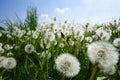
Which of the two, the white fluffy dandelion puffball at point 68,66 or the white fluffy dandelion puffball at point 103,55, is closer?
the white fluffy dandelion puffball at point 103,55

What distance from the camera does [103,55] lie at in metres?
1.74

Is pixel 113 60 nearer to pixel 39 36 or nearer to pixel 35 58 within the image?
pixel 35 58

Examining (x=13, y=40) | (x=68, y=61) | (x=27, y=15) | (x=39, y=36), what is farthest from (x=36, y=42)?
(x=27, y=15)

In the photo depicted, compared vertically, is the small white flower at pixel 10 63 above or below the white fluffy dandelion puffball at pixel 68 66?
above

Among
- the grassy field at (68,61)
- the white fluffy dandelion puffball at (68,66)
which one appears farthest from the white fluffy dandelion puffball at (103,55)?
the white fluffy dandelion puffball at (68,66)

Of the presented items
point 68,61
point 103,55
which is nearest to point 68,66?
point 68,61

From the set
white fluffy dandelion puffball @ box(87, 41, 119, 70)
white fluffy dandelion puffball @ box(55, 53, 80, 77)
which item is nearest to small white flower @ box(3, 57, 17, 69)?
white fluffy dandelion puffball @ box(55, 53, 80, 77)

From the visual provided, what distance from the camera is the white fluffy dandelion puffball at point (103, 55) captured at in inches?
67.2

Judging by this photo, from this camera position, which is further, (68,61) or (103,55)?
(68,61)

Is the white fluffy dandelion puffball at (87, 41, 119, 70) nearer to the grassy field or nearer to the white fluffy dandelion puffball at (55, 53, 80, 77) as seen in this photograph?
the grassy field

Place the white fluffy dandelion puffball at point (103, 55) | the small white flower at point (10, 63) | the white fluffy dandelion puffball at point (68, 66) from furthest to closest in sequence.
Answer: the small white flower at point (10, 63)
the white fluffy dandelion puffball at point (68, 66)
the white fluffy dandelion puffball at point (103, 55)

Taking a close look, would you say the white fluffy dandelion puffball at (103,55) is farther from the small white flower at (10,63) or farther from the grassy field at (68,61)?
the small white flower at (10,63)

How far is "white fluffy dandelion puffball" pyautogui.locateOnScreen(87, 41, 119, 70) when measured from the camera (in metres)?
1.71

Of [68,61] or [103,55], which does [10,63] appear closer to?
[68,61]
